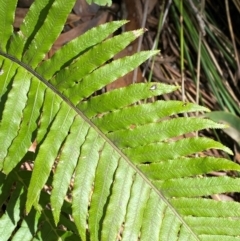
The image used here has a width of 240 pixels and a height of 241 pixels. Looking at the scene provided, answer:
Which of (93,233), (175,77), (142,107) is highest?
(175,77)

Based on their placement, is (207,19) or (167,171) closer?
(167,171)

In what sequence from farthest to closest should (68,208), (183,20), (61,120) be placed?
(183,20) < (68,208) < (61,120)

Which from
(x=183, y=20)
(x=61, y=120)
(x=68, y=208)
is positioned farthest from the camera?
(x=183, y=20)

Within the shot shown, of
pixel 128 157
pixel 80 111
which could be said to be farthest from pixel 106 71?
pixel 128 157

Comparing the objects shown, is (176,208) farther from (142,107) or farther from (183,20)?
(183,20)

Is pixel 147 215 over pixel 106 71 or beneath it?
beneath

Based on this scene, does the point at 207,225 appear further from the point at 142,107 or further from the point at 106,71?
the point at 106,71

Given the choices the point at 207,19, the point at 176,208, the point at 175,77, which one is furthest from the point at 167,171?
the point at 207,19
